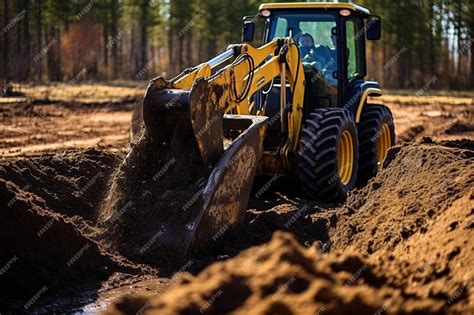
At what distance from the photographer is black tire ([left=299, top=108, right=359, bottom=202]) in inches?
362

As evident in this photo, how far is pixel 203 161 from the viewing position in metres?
7.39

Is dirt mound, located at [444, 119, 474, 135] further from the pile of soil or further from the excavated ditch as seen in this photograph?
the pile of soil

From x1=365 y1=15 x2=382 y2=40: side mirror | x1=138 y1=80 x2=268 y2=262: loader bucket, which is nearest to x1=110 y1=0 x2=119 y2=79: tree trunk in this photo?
x1=365 y1=15 x2=382 y2=40: side mirror

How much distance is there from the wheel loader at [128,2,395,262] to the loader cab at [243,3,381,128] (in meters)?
0.01

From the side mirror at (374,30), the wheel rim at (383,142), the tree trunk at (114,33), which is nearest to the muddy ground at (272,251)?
the wheel rim at (383,142)

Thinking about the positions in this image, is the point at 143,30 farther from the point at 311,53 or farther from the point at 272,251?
the point at 272,251

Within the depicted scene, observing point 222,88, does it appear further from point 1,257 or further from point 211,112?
point 1,257

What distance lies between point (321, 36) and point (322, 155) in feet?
6.57

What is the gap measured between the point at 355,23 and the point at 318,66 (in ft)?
3.17

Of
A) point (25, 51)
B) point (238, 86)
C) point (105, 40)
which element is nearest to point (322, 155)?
point (238, 86)

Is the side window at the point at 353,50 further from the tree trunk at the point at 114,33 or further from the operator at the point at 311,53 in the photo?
the tree trunk at the point at 114,33

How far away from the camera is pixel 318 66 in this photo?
33.9ft

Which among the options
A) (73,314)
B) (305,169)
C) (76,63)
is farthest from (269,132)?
(76,63)

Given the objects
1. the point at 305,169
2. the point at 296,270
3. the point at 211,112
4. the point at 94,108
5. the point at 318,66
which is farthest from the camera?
the point at 94,108
